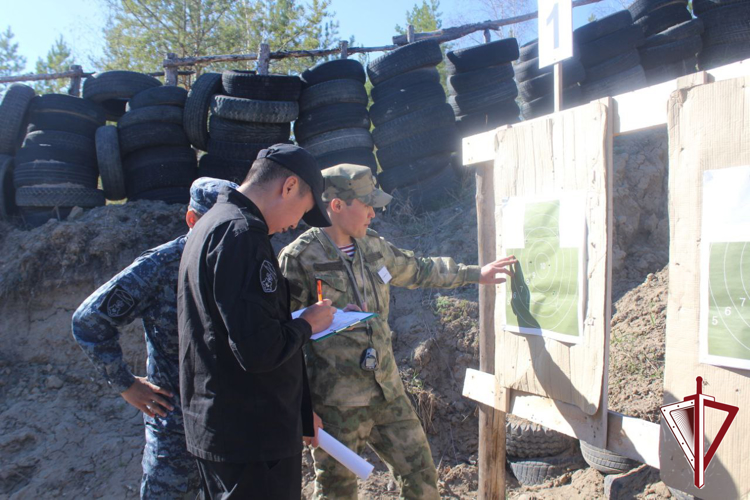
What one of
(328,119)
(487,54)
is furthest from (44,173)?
(487,54)

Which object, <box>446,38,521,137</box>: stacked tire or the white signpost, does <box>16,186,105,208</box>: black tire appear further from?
the white signpost

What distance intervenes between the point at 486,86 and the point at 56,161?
563 cm

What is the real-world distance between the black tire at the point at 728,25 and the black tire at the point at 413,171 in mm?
3696

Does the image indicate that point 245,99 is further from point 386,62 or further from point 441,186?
point 441,186

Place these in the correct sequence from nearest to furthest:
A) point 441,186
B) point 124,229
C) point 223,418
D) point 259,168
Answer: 1. point 223,418
2. point 259,168
3. point 124,229
4. point 441,186

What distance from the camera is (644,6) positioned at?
7.32 metres

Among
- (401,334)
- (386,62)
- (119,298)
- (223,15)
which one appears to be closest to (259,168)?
(119,298)

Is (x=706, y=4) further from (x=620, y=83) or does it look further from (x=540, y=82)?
(x=540, y=82)

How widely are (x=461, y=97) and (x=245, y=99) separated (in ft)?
9.10

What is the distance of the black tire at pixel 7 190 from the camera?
23.8 feet

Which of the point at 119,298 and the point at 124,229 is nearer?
the point at 119,298

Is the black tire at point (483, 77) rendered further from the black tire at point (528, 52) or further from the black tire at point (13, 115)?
the black tire at point (13, 115)

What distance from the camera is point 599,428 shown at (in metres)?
2.38

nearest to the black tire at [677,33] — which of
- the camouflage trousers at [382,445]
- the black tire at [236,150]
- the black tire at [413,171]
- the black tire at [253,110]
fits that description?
the black tire at [413,171]
